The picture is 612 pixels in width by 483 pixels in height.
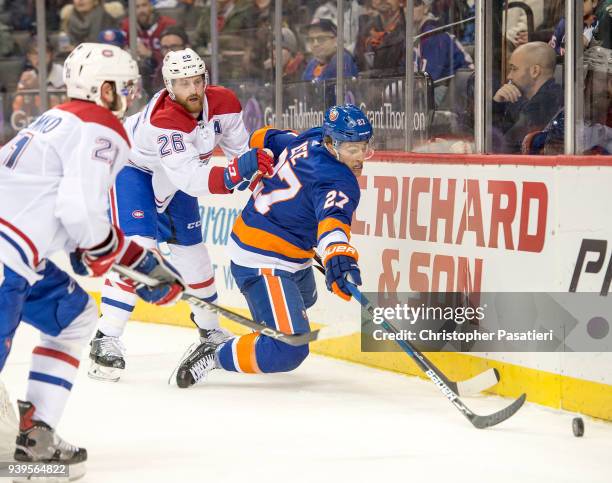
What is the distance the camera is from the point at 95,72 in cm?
285

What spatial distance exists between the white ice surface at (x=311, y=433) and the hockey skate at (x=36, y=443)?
0.43 ft

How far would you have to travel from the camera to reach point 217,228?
18.3 ft

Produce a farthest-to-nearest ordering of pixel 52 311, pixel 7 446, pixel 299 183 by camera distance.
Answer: pixel 299 183, pixel 7 446, pixel 52 311

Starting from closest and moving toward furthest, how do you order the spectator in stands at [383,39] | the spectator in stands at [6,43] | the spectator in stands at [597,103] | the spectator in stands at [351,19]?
1. the spectator in stands at [597,103]
2. the spectator in stands at [383,39]
3. the spectator in stands at [351,19]
4. the spectator in stands at [6,43]

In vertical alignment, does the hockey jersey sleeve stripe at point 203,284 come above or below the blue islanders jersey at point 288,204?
below

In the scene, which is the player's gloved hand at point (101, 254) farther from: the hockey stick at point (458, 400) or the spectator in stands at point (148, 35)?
the spectator in stands at point (148, 35)

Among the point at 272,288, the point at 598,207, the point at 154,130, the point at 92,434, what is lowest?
the point at 92,434

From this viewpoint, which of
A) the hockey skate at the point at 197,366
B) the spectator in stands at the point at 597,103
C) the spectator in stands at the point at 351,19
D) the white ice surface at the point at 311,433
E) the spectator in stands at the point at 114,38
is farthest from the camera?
the spectator in stands at the point at 114,38

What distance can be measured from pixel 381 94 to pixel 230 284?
1.27 metres

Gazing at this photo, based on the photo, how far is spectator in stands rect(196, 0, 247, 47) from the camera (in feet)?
19.3

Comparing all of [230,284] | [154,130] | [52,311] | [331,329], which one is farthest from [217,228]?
[52,311]

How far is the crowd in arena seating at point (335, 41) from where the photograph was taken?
13.3ft

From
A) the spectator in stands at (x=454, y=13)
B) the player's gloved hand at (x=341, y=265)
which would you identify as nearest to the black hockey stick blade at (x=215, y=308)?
the player's gloved hand at (x=341, y=265)

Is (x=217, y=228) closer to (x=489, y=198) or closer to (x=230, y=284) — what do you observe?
(x=230, y=284)
